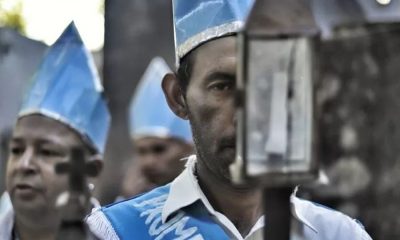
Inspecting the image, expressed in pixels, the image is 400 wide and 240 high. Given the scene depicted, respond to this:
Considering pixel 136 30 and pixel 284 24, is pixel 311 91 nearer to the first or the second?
pixel 284 24

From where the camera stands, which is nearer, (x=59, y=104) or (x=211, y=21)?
(x=211, y=21)

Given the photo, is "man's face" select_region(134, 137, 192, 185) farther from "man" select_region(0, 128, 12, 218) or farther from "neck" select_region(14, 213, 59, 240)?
"neck" select_region(14, 213, 59, 240)

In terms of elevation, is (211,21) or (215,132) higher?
(211,21)

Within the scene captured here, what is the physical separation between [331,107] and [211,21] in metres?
2.67

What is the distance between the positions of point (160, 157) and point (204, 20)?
334 centimetres

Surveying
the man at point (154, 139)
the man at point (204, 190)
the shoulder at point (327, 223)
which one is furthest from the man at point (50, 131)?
the shoulder at point (327, 223)

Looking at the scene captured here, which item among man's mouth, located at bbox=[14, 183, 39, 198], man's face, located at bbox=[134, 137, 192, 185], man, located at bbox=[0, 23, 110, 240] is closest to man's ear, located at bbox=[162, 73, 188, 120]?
man, located at bbox=[0, 23, 110, 240]

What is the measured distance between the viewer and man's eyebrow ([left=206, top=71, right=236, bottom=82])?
283 centimetres

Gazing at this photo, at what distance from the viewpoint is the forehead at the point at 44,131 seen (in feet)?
14.5

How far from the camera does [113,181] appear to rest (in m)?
8.02

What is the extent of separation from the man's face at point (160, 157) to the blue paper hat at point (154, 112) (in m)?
0.05

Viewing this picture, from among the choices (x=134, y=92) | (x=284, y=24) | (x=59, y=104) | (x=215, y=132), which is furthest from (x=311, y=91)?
(x=134, y=92)

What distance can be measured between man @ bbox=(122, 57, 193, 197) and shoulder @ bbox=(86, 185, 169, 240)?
8.36 ft

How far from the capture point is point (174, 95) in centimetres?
312
